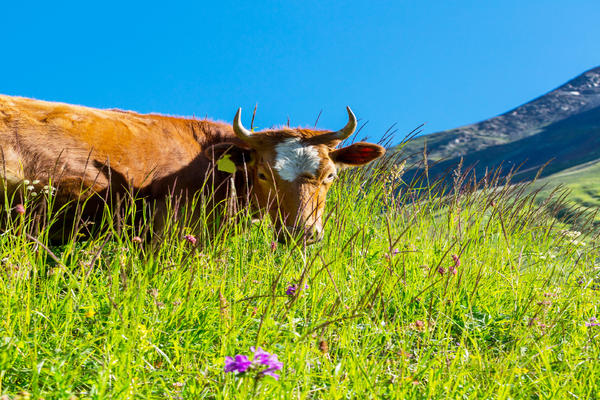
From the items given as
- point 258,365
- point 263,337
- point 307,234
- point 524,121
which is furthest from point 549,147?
point 258,365

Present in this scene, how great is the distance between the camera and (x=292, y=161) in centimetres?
570

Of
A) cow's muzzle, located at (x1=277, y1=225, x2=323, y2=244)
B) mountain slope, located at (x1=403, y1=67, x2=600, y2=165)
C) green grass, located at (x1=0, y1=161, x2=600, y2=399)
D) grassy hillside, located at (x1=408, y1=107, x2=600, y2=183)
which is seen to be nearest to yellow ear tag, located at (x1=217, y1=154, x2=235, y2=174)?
cow's muzzle, located at (x1=277, y1=225, x2=323, y2=244)

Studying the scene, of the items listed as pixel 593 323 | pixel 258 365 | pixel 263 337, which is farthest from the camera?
pixel 593 323

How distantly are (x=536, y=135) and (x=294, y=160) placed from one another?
15866 cm

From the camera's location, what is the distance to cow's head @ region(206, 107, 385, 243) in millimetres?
5555

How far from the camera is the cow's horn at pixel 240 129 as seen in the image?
605cm

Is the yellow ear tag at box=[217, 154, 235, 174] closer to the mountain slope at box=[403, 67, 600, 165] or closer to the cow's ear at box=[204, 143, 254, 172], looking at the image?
the cow's ear at box=[204, 143, 254, 172]

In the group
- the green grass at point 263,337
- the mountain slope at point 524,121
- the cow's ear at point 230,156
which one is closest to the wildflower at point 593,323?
the green grass at point 263,337

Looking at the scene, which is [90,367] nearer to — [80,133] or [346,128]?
[80,133]

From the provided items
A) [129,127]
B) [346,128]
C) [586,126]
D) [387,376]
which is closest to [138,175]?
[129,127]

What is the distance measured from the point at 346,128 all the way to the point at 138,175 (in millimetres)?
2459

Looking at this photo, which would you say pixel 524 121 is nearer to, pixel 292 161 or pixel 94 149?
pixel 292 161

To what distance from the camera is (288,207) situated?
5535 millimetres

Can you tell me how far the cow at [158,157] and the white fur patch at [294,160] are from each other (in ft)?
0.04
